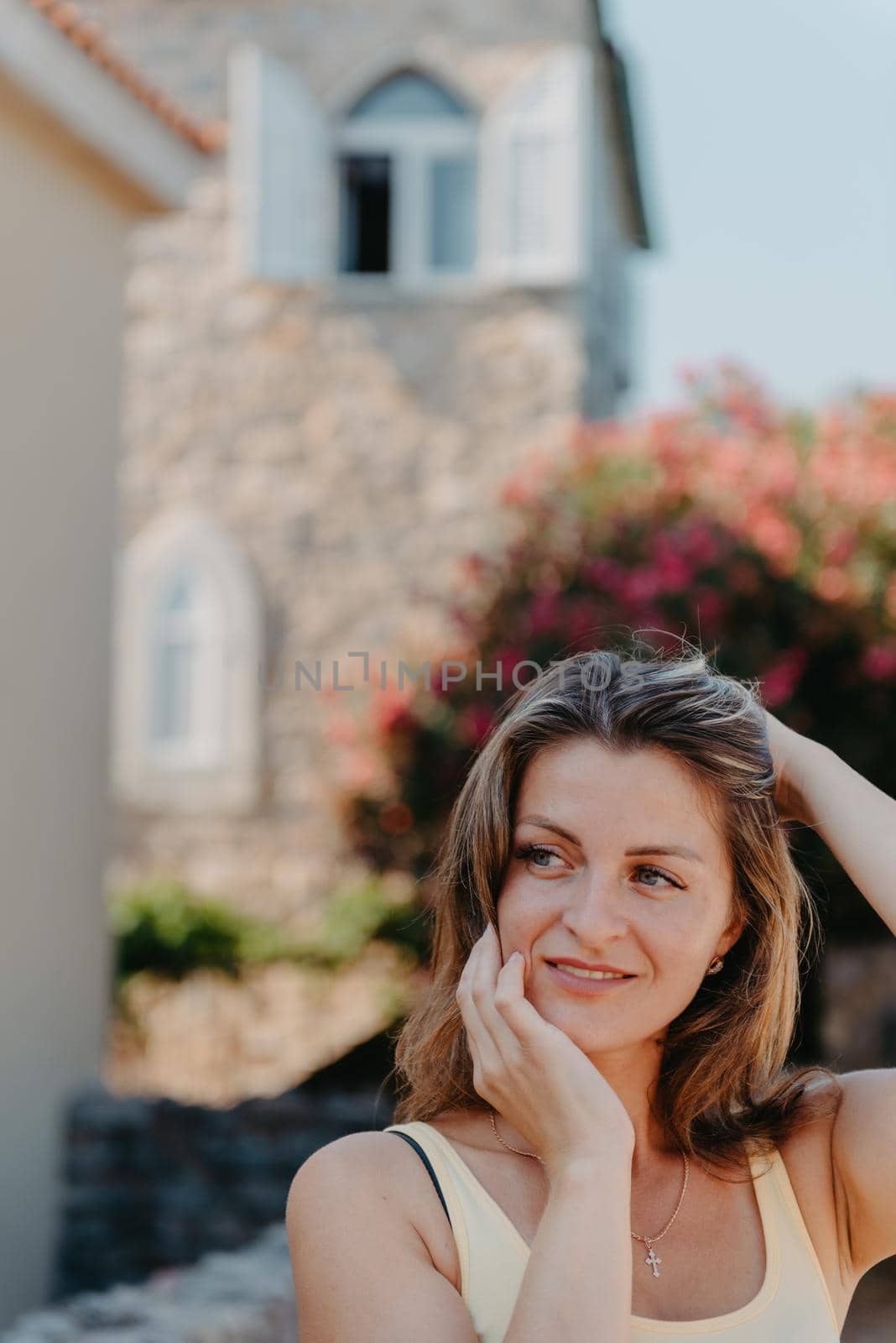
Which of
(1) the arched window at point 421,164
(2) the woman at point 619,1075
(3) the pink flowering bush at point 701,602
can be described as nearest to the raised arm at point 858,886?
(2) the woman at point 619,1075

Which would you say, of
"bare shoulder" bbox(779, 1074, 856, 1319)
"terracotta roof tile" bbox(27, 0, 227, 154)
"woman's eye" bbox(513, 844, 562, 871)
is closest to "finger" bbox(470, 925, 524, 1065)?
"woman's eye" bbox(513, 844, 562, 871)

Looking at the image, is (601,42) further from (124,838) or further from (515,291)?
(124,838)

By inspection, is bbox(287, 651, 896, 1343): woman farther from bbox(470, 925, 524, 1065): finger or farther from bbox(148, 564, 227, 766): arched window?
bbox(148, 564, 227, 766): arched window

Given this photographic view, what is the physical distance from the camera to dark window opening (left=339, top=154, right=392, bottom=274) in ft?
35.7

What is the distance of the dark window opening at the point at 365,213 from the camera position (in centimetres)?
1087

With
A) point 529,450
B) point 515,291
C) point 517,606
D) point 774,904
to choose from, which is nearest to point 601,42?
point 515,291

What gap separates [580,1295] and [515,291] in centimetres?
937

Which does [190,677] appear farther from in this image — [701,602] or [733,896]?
[733,896]

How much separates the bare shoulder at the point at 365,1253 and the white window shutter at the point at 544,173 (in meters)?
9.05

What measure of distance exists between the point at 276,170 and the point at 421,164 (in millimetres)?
990

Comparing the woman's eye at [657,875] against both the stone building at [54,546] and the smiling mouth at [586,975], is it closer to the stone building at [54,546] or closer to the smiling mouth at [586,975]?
the smiling mouth at [586,975]

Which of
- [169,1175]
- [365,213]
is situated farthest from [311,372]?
[169,1175]

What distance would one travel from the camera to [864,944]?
7.57 metres

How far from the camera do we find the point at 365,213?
1091cm
